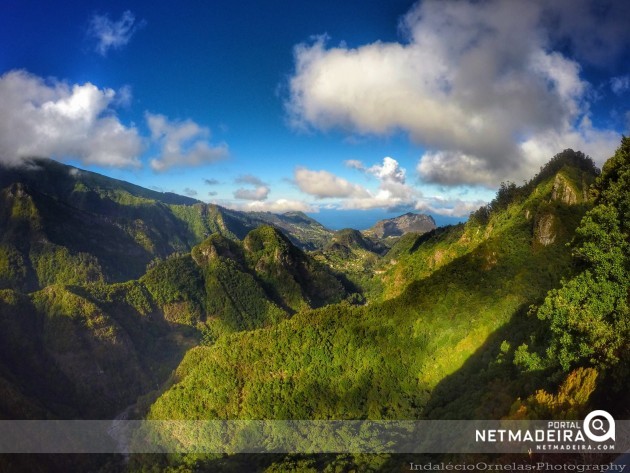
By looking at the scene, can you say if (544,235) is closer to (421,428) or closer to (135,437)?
(421,428)

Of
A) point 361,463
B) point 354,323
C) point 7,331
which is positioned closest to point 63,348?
point 7,331

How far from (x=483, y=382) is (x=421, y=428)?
59.3 feet

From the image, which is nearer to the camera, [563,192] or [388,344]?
[388,344]

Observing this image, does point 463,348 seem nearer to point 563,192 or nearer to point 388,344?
point 388,344

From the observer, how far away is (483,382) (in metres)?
61.0
